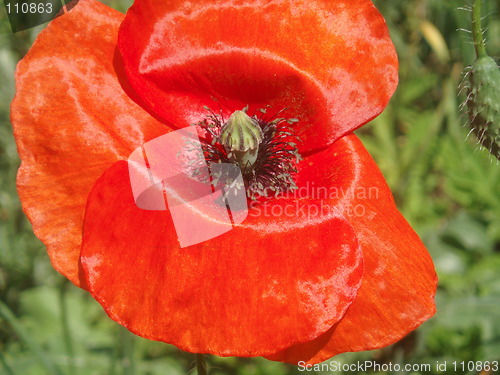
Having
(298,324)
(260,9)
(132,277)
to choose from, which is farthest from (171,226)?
(260,9)

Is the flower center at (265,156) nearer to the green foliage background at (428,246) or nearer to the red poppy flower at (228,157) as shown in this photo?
the red poppy flower at (228,157)

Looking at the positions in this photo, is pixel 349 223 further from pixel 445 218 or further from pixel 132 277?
pixel 445 218

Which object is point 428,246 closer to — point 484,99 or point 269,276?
point 484,99

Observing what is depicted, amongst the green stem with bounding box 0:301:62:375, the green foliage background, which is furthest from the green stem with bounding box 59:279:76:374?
the green stem with bounding box 0:301:62:375

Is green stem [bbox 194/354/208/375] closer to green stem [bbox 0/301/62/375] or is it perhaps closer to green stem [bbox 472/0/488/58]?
green stem [bbox 0/301/62/375]

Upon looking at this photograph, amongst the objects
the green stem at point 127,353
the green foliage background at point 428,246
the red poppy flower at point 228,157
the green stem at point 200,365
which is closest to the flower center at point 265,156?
the red poppy flower at point 228,157

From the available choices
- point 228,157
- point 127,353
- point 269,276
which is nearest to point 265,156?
point 228,157
